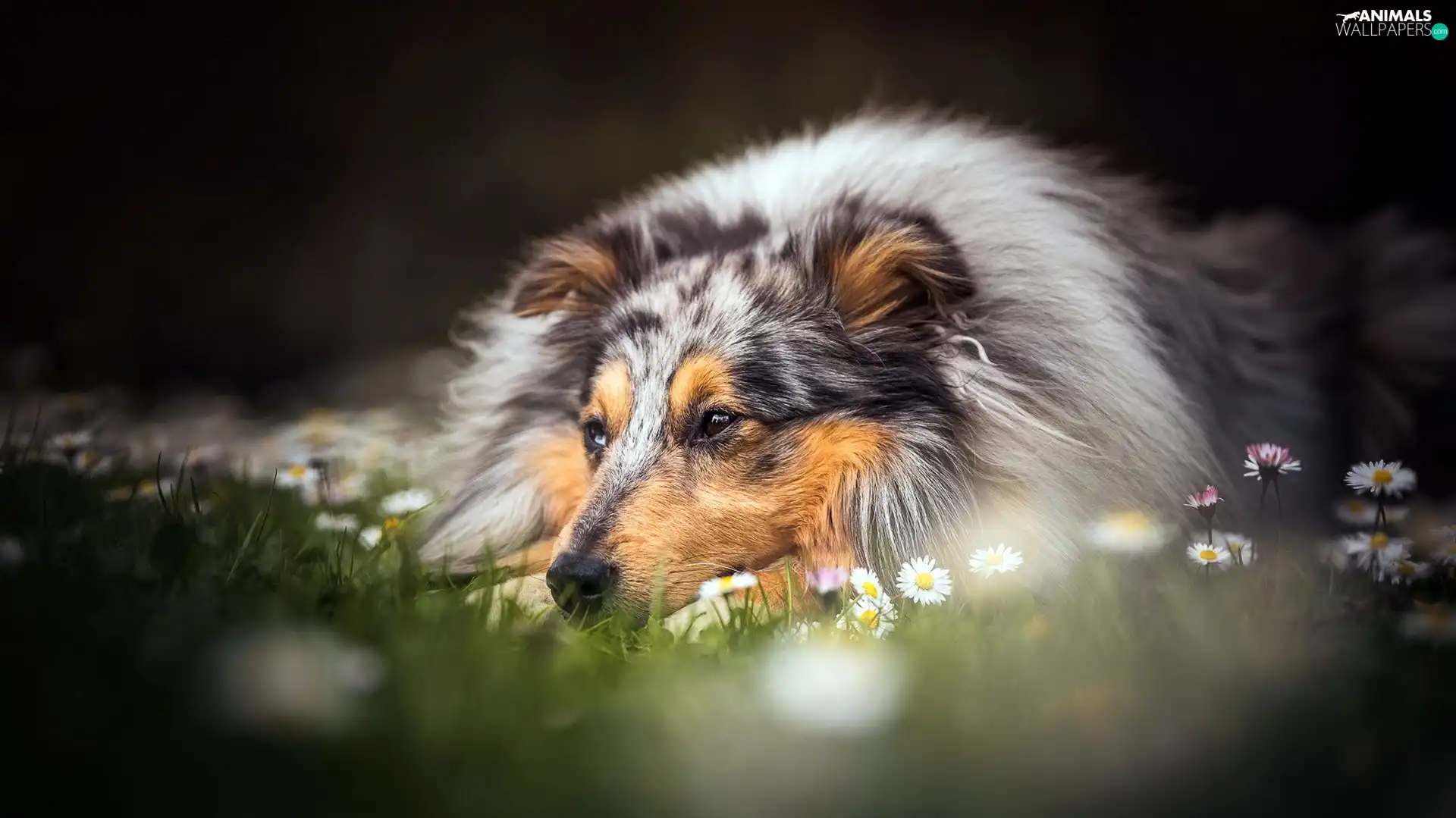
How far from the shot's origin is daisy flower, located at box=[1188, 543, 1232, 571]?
7.83ft

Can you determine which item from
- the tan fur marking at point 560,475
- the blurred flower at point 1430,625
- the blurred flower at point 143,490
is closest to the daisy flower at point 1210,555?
the blurred flower at point 1430,625

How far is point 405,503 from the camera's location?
10.5 ft

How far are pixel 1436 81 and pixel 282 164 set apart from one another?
3732 mm

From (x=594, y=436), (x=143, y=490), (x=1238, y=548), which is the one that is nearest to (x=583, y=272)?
(x=594, y=436)

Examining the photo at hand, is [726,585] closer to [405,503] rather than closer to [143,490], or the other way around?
[405,503]

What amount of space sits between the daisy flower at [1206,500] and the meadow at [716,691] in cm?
11

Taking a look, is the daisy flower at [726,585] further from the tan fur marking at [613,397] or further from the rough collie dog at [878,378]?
the tan fur marking at [613,397]

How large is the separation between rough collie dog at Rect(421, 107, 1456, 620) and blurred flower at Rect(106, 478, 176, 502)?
25.0 inches

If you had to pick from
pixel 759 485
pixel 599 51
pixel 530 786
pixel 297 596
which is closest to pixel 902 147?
pixel 759 485

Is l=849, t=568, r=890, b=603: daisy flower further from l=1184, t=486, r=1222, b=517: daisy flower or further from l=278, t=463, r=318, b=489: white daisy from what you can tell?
l=278, t=463, r=318, b=489: white daisy

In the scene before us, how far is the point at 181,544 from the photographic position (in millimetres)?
2291

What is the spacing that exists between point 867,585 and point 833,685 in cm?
52

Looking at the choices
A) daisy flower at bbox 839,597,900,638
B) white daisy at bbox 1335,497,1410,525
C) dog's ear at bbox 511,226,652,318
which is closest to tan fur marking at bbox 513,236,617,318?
dog's ear at bbox 511,226,652,318

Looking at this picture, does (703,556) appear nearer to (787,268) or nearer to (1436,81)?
(787,268)
